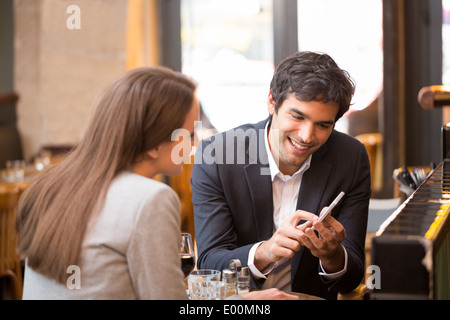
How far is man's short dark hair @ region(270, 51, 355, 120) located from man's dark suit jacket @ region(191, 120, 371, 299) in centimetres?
20

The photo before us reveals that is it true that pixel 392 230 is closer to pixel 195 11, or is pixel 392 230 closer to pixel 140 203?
pixel 140 203

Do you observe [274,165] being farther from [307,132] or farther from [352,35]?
[352,35]

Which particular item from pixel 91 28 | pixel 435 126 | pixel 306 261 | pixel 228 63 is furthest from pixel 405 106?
pixel 306 261

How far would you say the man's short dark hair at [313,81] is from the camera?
6.38ft

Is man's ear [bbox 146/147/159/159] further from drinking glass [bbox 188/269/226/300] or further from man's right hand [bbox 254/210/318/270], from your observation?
man's right hand [bbox 254/210/318/270]

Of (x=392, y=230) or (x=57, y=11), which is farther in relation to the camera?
(x=57, y=11)

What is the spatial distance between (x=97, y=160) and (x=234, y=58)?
4624 mm

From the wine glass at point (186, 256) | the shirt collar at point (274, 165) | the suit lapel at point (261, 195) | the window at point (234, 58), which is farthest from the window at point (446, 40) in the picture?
the wine glass at point (186, 256)

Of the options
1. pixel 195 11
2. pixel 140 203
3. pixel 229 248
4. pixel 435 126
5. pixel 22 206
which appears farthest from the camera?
pixel 195 11

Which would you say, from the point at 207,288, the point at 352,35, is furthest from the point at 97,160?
the point at 352,35

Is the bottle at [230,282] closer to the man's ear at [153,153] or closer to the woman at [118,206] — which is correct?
the woman at [118,206]

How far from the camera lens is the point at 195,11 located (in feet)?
19.5

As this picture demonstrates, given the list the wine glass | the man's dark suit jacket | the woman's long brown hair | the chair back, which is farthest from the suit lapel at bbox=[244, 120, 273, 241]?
the chair back

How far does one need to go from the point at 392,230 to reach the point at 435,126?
4.83m
